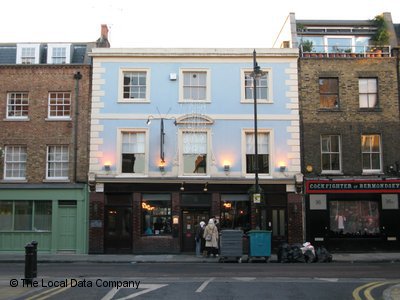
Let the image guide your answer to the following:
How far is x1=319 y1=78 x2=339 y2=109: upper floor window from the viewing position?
26.8 m

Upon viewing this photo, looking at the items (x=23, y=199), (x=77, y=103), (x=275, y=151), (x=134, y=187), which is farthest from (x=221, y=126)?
(x=23, y=199)

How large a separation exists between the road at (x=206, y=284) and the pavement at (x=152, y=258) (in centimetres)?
490

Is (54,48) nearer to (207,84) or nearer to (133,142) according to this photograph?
(133,142)

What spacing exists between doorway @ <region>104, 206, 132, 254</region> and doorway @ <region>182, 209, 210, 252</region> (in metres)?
2.60

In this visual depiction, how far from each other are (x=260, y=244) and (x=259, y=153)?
566cm

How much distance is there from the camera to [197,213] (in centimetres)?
2577

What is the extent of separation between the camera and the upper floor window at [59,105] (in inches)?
1042

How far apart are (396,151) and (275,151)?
5991 millimetres

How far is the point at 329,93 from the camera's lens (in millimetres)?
26828

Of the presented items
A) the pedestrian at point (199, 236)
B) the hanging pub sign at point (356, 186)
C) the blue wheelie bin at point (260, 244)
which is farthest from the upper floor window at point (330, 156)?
the pedestrian at point (199, 236)

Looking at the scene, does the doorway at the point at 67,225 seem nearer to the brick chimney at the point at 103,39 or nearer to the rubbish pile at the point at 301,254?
the brick chimney at the point at 103,39

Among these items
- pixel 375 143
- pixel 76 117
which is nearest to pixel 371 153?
pixel 375 143

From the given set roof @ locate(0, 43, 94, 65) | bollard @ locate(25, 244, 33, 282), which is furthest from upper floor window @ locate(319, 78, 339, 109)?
bollard @ locate(25, 244, 33, 282)

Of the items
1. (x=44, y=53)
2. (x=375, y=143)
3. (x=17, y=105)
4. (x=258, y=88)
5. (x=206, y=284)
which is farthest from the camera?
(x=44, y=53)
